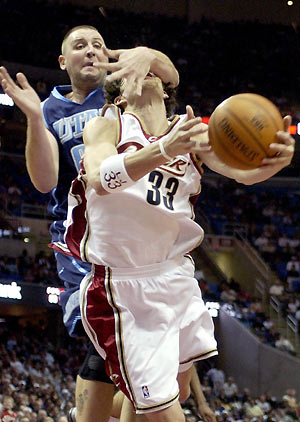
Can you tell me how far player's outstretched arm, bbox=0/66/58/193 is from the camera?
382 centimetres

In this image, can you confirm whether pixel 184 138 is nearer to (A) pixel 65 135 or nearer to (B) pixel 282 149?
(B) pixel 282 149

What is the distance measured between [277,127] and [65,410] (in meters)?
9.96

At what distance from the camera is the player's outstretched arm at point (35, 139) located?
3.82 metres

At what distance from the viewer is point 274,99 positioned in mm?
23391

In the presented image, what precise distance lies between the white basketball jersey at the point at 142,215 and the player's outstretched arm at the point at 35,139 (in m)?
0.49

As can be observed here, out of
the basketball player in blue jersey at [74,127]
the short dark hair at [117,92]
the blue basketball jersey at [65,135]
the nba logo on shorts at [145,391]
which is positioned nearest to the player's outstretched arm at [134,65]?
the basketball player in blue jersey at [74,127]

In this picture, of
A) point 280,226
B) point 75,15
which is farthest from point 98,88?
point 75,15

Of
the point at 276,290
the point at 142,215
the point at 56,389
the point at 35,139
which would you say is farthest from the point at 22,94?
the point at 276,290

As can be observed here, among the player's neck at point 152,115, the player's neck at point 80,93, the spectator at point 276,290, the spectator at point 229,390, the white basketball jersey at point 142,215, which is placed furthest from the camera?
the spectator at point 276,290

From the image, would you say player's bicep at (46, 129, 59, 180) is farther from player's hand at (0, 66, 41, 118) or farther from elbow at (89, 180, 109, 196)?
elbow at (89, 180, 109, 196)

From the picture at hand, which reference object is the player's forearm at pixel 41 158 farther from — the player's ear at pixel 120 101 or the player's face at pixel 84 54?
the player's face at pixel 84 54

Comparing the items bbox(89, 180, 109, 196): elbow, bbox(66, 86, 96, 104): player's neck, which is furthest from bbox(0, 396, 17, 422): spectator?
bbox(89, 180, 109, 196): elbow

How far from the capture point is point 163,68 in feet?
12.6

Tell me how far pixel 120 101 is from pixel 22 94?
1.61 feet
